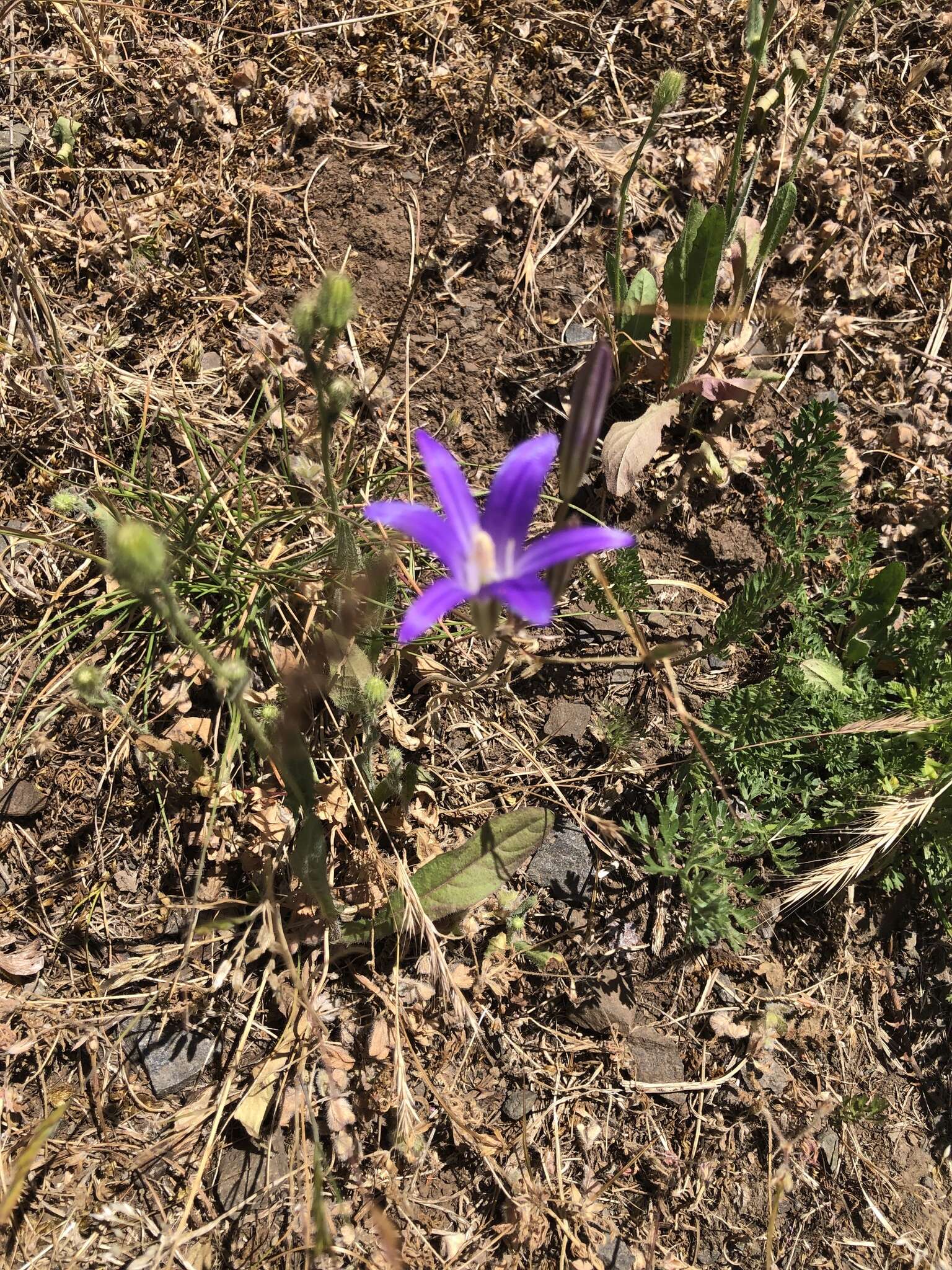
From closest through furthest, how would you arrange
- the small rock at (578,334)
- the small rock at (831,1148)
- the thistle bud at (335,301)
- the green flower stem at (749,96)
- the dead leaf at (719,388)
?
the thistle bud at (335,301) < the green flower stem at (749,96) < the small rock at (831,1148) < the dead leaf at (719,388) < the small rock at (578,334)

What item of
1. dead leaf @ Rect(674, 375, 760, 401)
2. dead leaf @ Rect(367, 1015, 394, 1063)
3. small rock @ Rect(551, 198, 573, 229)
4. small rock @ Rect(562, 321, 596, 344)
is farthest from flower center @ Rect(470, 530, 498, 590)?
small rock @ Rect(551, 198, 573, 229)

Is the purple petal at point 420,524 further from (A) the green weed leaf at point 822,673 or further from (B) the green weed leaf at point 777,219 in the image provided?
(B) the green weed leaf at point 777,219


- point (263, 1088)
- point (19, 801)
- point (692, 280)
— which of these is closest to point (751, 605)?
point (692, 280)

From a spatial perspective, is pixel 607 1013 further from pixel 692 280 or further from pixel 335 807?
pixel 692 280

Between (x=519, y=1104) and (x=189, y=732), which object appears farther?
(x=189, y=732)

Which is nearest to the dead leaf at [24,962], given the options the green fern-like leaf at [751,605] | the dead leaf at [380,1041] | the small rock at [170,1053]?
the small rock at [170,1053]

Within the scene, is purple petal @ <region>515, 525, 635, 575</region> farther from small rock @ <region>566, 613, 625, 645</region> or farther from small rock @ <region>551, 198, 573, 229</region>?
small rock @ <region>551, 198, 573, 229</region>

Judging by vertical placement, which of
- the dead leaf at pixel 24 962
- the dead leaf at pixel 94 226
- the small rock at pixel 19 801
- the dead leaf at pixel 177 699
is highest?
the dead leaf at pixel 94 226

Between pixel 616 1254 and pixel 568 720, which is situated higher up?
pixel 568 720
